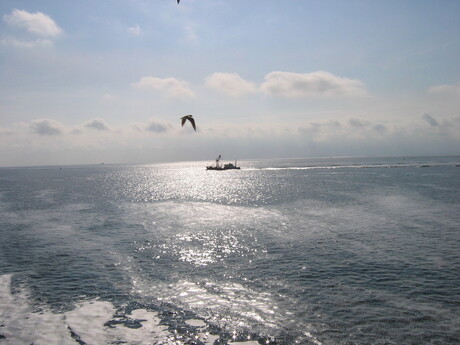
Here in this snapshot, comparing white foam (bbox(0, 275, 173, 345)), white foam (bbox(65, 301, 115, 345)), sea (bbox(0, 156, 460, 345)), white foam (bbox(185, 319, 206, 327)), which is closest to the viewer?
white foam (bbox(0, 275, 173, 345))

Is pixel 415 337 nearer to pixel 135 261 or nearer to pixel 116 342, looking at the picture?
pixel 116 342

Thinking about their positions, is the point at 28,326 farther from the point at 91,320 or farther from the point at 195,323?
the point at 195,323

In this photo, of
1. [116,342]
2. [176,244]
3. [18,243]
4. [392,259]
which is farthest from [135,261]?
[392,259]

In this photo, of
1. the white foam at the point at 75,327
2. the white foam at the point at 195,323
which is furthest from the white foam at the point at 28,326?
the white foam at the point at 195,323

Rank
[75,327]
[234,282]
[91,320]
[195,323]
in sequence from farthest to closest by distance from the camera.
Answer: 1. [234,282]
2. [91,320]
3. [195,323]
4. [75,327]

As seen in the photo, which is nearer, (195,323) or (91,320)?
(195,323)

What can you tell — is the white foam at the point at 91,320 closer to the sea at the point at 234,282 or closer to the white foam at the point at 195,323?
the sea at the point at 234,282

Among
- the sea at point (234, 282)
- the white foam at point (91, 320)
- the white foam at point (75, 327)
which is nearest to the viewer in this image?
the white foam at point (75, 327)

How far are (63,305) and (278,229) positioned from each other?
29.6 metres

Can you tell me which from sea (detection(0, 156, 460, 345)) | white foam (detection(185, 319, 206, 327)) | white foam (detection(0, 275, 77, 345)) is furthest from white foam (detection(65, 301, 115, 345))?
white foam (detection(185, 319, 206, 327))

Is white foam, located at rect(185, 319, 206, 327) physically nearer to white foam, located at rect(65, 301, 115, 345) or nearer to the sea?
A: the sea

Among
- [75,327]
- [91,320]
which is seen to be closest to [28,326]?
[75,327]

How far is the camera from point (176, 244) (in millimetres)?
38875

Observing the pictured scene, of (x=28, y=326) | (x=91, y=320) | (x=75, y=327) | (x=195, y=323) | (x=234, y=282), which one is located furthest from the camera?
(x=234, y=282)
